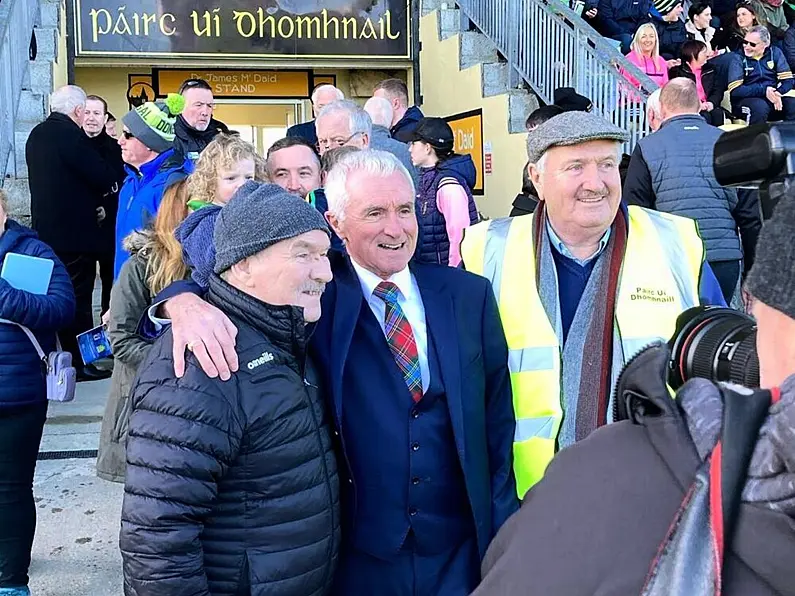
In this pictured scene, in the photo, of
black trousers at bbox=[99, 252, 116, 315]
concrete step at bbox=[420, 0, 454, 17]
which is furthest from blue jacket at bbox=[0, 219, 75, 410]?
concrete step at bbox=[420, 0, 454, 17]

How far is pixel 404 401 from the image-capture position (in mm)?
2162

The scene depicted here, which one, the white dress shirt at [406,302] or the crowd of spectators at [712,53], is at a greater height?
the crowd of spectators at [712,53]

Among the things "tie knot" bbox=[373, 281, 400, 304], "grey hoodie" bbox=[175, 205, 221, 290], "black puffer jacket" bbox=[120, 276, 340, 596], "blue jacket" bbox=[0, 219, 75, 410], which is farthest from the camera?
"blue jacket" bbox=[0, 219, 75, 410]

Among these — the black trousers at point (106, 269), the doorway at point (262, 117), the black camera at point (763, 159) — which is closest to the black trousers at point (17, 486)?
the black camera at point (763, 159)

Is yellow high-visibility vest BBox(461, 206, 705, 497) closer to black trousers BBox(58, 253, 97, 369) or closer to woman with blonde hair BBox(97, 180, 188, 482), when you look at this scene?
woman with blonde hair BBox(97, 180, 188, 482)

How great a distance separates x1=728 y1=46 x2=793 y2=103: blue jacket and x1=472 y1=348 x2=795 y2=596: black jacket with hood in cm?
845

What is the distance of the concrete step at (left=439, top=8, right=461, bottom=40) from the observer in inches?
400

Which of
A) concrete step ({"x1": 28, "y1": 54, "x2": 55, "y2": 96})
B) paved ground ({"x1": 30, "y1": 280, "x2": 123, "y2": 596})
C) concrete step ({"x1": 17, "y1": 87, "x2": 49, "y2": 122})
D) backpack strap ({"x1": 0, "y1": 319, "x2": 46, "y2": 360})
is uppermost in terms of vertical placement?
concrete step ({"x1": 28, "y1": 54, "x2": 55, "y2": 96})

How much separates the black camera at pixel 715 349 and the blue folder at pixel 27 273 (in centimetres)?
269

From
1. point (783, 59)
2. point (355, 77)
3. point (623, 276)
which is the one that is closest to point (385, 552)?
point (623, 276)

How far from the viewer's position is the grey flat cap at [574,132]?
7.88 feet

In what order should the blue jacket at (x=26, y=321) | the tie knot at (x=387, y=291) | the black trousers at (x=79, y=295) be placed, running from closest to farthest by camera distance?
1. the tie knot at (x=387, y=291)
2. the blue jacket at (x=26, y=321)
3. the black trousers at (x=79, y=295)

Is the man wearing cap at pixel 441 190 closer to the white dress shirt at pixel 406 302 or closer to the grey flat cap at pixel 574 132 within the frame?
the grey flat cap at pixel 574 132

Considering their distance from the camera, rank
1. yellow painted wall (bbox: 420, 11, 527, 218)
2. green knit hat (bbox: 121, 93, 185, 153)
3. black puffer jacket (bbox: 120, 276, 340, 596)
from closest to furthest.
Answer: black puffer jacket (bbox: 120, 276, 340, 596)
green knit hat (bbox: 121, 93, 185, 153)
yellow painted wall (bbox: 420, 11, 527, 218)
